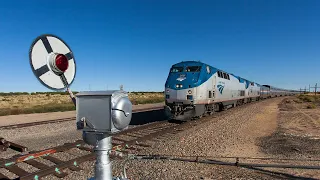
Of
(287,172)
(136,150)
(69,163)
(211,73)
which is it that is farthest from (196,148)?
(211,73)

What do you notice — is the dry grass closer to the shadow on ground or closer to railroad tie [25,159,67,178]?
railroad tie [25,159,67,178]

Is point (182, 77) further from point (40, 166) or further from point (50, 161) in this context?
point (40, 166)

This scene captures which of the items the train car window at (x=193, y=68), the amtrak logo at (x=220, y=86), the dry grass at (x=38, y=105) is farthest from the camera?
the dry grass at (x=38, y=105)

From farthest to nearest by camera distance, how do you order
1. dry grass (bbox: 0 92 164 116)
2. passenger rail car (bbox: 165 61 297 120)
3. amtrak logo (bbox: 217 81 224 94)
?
dry grass (bbox: 0 92 164 116) → amtrak logo (bbox: 217 81 224 94) → passenger rail car (bbox: 165 61 297 120)

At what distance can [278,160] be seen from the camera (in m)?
6.82

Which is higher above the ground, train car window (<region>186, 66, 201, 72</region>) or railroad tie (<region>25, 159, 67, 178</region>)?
train car window (<region>186, 66, 201, 72</region>)

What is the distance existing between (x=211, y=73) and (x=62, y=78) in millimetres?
14705

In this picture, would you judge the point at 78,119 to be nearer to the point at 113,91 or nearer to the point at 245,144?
the point at 113,91

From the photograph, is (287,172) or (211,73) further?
(211,73)

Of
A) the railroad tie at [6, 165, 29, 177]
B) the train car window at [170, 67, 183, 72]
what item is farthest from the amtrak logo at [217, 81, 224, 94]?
the railroad tie at [6, 165, 29, 177]

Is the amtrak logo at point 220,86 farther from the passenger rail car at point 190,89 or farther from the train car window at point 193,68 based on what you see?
the train car window at point 193,68

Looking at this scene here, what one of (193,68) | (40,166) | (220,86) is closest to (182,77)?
Result: (193,68)

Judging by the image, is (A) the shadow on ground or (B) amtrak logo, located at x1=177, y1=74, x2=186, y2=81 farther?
(B) amtrak logo, located at x1=177, y1=74, x2=186, y2=81

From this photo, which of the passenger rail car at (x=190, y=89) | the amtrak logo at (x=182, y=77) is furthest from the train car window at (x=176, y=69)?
the amtrak logo at (x=182, y=77)
